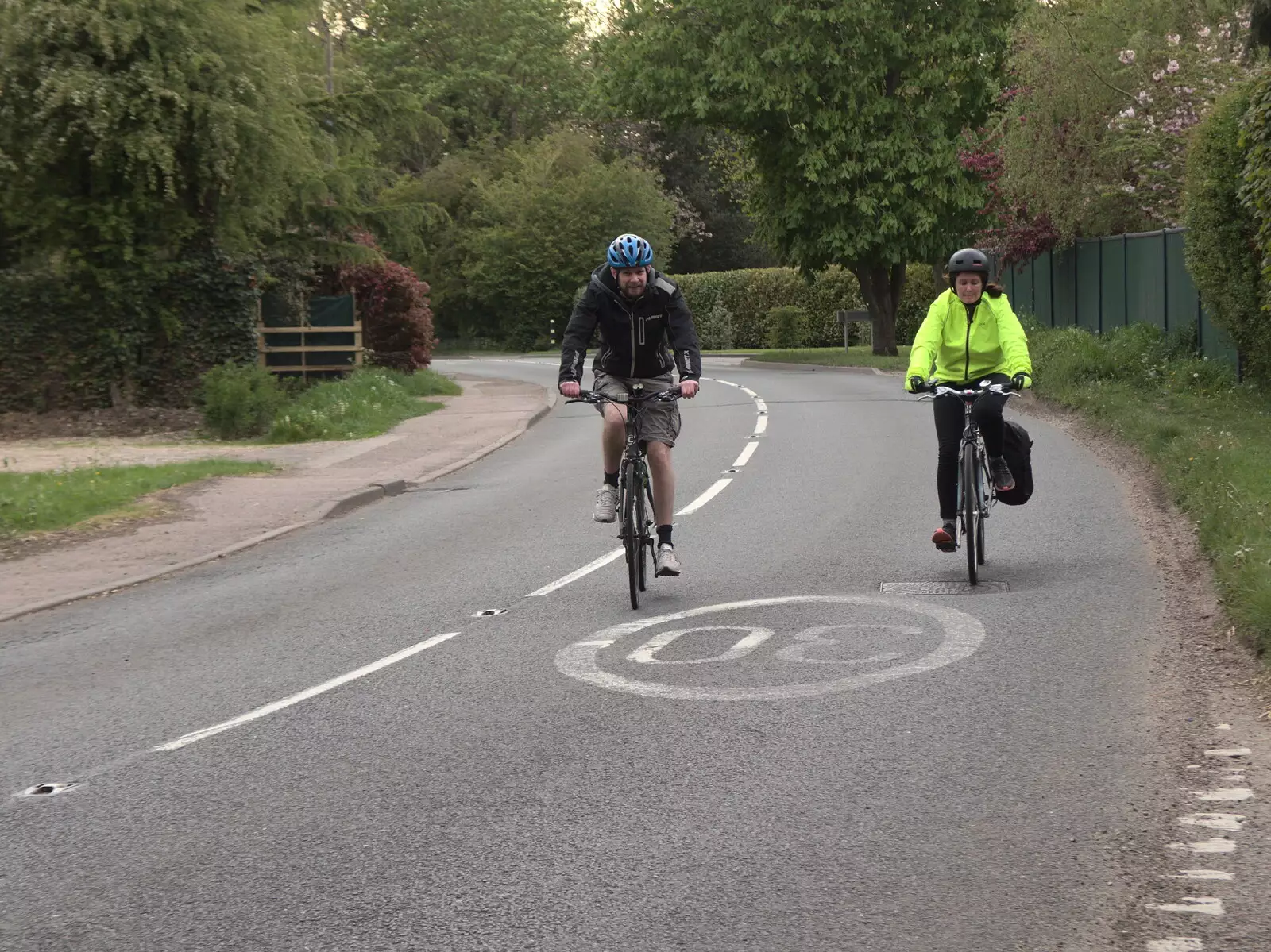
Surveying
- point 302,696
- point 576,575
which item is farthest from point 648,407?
point 302,696

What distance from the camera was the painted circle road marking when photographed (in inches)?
269

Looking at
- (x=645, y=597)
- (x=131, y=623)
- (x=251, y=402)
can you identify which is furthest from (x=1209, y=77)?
(x=131, y=623)

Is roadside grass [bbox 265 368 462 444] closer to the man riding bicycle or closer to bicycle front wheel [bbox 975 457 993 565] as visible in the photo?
the man riding bicycle

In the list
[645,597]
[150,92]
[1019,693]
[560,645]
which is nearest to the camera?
[1019,693]

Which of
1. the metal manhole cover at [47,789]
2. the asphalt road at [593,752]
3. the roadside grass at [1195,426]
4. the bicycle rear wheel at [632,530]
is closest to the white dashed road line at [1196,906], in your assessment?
the asphalt road at [593,752]

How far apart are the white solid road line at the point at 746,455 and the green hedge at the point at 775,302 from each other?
32.1 m

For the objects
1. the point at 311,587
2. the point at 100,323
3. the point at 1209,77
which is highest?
the point at 1209,77

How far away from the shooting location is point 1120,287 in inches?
1085

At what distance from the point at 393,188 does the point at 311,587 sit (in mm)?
56197

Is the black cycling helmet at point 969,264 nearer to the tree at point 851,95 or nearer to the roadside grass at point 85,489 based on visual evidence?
the roadside grass at point 85,489

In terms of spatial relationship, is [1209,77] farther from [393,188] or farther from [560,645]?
[393,188]

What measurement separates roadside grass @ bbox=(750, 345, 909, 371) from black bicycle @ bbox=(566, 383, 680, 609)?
25.7 m

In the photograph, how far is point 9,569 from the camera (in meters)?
11.3

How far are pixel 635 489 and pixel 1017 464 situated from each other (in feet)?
7.98
